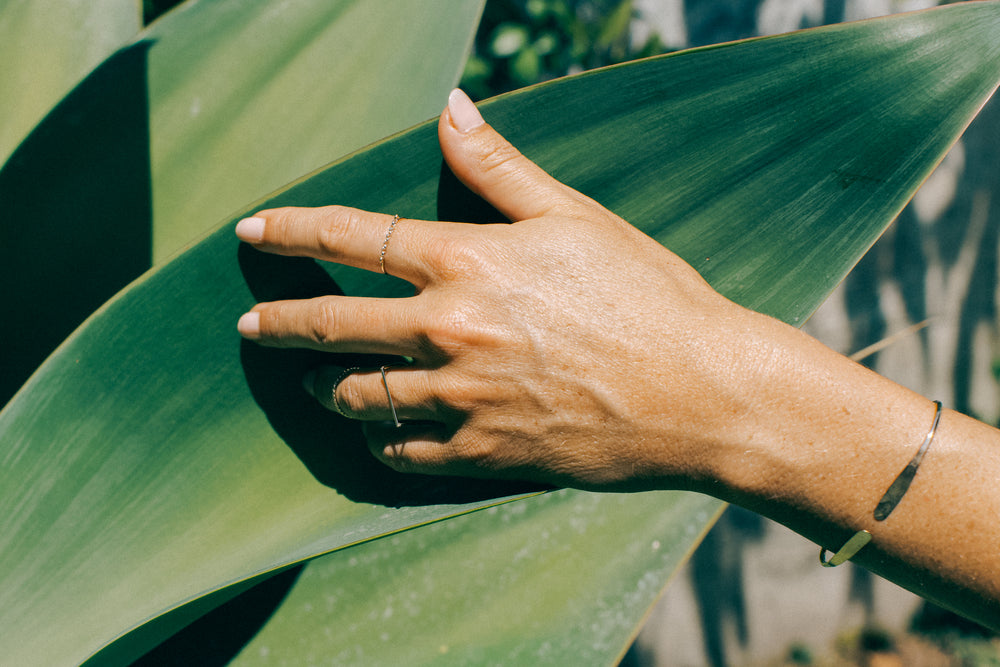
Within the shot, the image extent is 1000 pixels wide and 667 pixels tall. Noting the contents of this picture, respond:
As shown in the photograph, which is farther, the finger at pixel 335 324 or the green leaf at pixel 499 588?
the green leaf at pixel 499 588

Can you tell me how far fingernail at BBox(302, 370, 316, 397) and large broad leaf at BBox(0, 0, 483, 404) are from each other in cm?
23

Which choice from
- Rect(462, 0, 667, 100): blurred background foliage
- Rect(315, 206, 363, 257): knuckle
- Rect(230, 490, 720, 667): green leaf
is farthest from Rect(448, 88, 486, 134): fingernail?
Rect(462, 0, 667, 100): blurred background foliage

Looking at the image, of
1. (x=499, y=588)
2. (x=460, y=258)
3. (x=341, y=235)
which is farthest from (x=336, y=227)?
(x=499, y=588)

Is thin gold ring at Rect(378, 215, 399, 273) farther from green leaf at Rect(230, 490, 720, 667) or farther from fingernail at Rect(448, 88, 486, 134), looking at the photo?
green leaf at Rect(230, 490, 720, 667)

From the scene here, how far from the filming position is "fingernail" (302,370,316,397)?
600 millimetres

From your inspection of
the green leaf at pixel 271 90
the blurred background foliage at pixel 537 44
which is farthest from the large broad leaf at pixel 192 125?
the blurred background foliage at pixel 537 44

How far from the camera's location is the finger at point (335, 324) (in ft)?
1.84

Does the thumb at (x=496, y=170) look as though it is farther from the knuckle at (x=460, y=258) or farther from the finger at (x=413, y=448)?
the finger at (x=413, y=448)

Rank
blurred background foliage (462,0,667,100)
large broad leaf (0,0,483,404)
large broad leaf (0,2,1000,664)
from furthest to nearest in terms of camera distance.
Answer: blurred background foliage (462,0,667,100)
large broad leaf (0,0,483,404)
large broad leaf (0,2,1000,664)

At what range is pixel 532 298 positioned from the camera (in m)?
0.60

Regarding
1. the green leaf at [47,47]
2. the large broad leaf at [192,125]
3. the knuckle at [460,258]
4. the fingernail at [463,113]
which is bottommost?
the knuckle at [460,258]

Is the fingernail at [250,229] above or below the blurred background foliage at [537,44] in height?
above

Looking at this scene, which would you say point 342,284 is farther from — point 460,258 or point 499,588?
point 499,588

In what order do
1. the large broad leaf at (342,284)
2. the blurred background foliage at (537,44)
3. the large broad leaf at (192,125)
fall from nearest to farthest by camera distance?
the large broad leaf at (342,284) → the large broad leaf at (192,125) → the blurred background foliage at (537,44)
